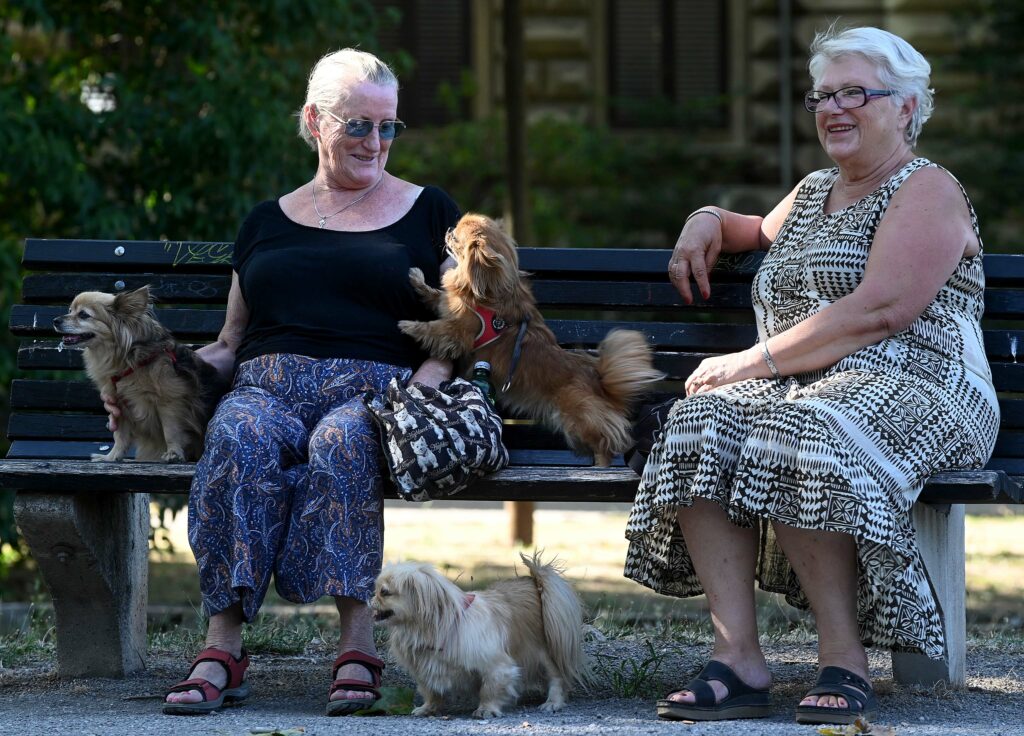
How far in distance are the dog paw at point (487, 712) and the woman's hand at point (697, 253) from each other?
142 centimetres

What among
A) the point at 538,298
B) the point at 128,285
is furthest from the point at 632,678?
the point at 128,285

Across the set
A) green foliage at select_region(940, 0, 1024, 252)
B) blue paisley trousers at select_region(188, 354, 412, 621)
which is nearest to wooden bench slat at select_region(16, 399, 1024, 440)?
blue paisley trousers at select_region(188, 354, 412, 621)

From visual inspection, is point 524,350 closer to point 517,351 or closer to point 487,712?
point 517,351

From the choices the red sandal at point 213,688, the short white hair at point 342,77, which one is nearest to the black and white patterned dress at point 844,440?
the red sandal at point 213,688

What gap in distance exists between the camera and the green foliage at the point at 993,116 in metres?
10.8

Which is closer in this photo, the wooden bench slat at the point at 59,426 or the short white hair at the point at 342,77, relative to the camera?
the short white hair at the point at 342,77

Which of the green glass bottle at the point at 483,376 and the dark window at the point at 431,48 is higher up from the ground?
the dark window at the point at 431,48

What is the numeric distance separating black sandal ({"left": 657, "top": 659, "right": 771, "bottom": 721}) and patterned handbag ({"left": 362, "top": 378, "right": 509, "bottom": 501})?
2.52 ft

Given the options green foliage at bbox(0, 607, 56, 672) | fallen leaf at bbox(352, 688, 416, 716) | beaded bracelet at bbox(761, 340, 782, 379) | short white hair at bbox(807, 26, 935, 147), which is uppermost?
short white hair at bbox(807, 26, 935, 147)

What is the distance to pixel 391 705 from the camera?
3469mm

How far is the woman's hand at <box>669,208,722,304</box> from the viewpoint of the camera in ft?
13.5

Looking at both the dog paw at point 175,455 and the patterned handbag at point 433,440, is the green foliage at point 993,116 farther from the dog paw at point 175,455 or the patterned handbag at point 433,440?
the dog paw at point 175,455

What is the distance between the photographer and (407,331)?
4023mm

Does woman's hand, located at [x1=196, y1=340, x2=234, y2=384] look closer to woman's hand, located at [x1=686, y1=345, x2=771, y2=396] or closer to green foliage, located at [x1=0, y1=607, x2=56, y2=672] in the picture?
green foliage, located at [x1=0, y1=607, x2=56, y2=672]
